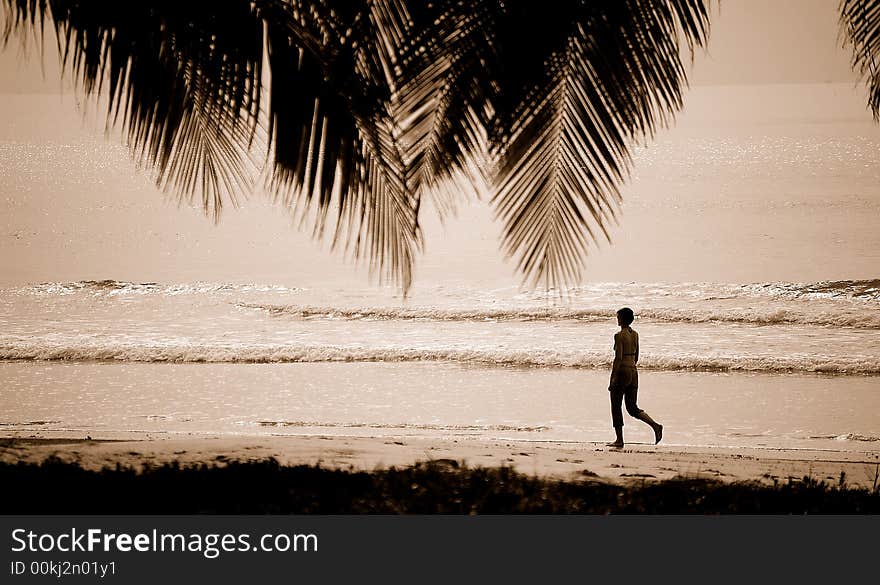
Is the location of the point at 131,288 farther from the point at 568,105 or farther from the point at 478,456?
the point at 568,105

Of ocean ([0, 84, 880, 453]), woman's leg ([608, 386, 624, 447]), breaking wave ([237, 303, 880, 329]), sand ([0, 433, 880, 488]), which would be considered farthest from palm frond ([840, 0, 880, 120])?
breaking wave ([237, 303, 880, 329])

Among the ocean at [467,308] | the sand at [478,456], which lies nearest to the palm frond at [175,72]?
the sand at [478,456]

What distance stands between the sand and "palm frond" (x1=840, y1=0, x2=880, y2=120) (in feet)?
9.18

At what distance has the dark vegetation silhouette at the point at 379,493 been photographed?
4.20m

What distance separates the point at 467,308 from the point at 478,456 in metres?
8.10

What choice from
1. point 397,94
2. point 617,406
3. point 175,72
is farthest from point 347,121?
point 617,406

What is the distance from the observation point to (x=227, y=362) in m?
10.7

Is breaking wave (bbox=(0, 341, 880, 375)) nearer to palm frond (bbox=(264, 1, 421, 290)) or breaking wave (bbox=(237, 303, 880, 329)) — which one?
breaking wave (bbox=(237, 303, 880, 329))

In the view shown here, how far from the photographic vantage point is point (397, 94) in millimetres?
2396

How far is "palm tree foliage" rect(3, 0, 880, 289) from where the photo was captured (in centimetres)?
228

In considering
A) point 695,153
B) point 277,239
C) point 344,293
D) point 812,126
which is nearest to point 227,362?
point 277,239

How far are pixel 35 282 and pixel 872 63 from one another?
13.0 meters

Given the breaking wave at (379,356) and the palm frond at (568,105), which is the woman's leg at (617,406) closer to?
the palm frond at (568,105)

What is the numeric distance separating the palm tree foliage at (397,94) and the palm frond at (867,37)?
1.75ft
